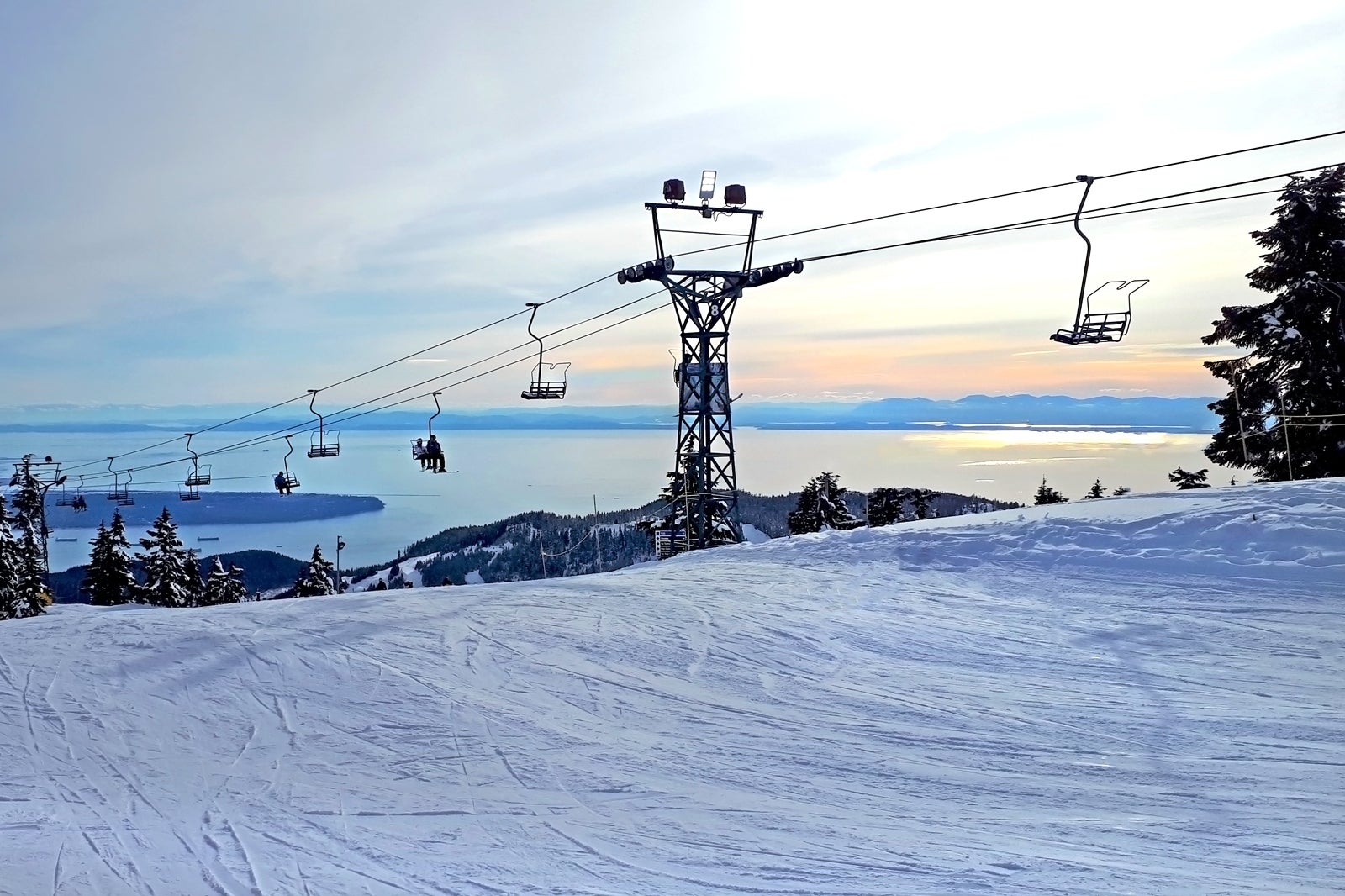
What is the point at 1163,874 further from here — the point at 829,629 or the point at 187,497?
the point at 187,497

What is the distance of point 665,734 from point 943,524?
10639 mm

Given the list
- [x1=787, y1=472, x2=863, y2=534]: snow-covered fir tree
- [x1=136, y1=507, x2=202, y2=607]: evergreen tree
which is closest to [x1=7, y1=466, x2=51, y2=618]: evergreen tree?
[x1=136, y1=507, x2=202, y2=607]: evergreen tree

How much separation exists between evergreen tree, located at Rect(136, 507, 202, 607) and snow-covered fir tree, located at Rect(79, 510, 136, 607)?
0.76m

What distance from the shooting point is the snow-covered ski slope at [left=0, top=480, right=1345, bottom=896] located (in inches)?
221

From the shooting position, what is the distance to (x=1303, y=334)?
2595cm

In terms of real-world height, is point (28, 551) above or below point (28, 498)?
below

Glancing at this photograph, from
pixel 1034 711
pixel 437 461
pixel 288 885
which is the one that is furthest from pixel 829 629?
pixel 437 461

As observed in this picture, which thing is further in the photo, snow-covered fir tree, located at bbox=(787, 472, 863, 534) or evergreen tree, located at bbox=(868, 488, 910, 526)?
evergreen tree, located at bbox=(868, 488, 910, 526)

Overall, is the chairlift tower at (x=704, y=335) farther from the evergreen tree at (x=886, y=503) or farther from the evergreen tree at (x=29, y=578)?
the evergreen tree at (x=886, y=503)

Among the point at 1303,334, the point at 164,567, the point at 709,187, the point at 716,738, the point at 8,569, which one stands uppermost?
the point at 709,187

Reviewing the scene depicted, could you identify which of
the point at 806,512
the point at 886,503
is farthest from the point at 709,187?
the point at 886,503

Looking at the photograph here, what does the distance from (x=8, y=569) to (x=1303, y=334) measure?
137ft

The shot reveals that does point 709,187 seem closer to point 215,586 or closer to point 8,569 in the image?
point 8,569

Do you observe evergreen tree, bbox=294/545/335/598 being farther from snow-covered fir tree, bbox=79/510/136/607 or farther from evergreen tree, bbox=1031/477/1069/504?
evergreen tree, bbox=1031/477/1069/504
